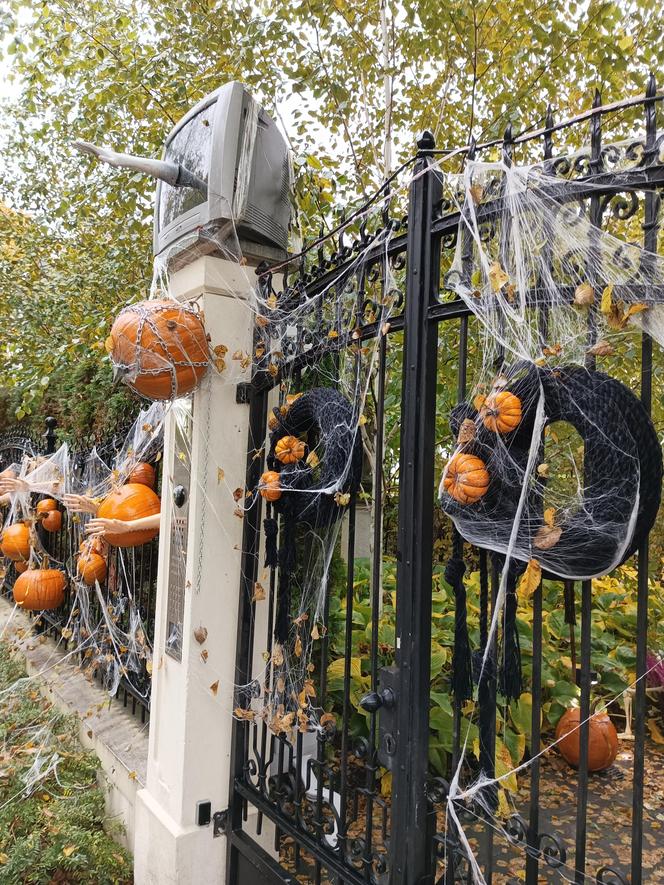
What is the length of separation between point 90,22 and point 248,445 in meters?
4.71

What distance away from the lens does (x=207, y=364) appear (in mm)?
3047

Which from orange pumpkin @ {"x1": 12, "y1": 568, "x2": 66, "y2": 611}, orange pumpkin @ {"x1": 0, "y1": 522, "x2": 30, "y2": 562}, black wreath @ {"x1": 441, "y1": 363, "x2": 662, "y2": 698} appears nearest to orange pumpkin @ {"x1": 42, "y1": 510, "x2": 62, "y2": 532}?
orange pumpkin @ {"x1": 0, "y1": 522, "x2": 30, "y2": 562}

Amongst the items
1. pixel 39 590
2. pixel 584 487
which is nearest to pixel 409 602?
pixel 584 487

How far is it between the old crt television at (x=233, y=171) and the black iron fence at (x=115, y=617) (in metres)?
2.10

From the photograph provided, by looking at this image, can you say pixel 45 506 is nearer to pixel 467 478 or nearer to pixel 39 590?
pixel 39 590

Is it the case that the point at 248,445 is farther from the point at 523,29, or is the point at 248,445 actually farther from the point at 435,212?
the point at 523,29

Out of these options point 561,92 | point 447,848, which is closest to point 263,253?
point 447,848

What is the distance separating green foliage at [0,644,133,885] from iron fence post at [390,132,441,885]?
2.17 metres

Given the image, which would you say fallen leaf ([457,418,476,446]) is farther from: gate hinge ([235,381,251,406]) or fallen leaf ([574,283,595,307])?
gate hinge ([235,381,251,406])

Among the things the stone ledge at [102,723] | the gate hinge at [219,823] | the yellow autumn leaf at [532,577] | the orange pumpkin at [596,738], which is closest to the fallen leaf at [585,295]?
the yellow autumn leaf at [532,577]

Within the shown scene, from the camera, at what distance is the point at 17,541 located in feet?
18.8

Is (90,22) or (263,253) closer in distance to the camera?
(263,253)

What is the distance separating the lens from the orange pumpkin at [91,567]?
14.8ft

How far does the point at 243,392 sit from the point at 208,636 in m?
1.25
